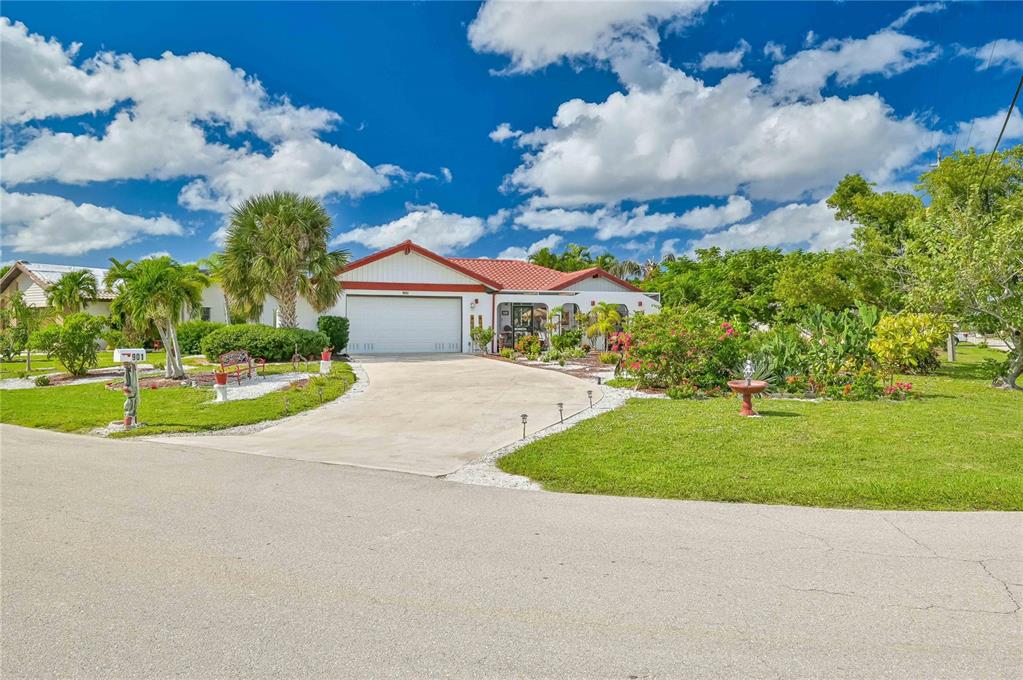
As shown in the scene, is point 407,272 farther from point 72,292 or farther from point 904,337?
point 904,337

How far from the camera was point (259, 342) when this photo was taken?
19391mm

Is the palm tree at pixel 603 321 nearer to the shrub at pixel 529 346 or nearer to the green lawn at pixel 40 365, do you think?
the shrub at pixel 529 346

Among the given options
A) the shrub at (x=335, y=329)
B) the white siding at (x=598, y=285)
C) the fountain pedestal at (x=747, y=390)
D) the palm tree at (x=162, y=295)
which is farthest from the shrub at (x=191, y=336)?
the fountain pedestal at (x=747, y=390)

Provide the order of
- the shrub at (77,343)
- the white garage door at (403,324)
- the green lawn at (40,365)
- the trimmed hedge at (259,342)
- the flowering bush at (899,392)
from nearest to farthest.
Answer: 1. the flowering bush at (899,392)
2. the shrub at (77,343)
3. the green lawn at (40,365)
4. the trimmed hedge at (259,342)
5. the white garage door at (403,324)

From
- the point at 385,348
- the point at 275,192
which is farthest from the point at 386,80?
the point at 385,348

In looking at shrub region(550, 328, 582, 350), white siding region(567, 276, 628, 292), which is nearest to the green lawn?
shrub region(550, 328, 582, 350)

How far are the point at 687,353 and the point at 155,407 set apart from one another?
11.2 m

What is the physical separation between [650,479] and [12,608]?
5211 millimetres

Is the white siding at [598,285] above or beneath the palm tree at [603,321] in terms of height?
above

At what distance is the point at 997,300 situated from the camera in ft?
44.8

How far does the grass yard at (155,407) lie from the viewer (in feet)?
32.7

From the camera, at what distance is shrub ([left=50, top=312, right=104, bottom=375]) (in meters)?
16.3

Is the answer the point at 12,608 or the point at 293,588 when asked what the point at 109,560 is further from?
the point at 293,588

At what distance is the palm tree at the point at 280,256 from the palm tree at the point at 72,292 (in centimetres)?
1073
